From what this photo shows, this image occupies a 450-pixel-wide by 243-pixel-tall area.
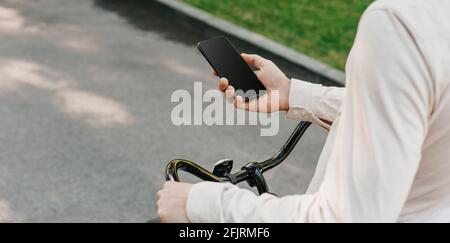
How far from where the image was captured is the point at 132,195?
13.0 feet

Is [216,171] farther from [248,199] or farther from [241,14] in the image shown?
[241,14]

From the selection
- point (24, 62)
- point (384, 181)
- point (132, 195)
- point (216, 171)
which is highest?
point (384, 181)

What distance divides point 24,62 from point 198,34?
5.66ft

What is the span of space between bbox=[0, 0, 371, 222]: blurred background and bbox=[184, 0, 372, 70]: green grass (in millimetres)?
10

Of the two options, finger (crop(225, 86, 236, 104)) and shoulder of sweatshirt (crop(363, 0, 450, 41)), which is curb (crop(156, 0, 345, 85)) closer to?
finger (crop(225, 86, 236, 104))

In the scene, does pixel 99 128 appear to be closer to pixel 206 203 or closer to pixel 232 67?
pixel 232 67

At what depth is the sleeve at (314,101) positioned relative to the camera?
1916mm

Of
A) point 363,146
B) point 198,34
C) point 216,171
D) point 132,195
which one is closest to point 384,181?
point 363,146

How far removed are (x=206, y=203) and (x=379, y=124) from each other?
1.38ft

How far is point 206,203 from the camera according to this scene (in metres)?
1.42

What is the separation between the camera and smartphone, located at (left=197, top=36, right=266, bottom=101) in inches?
76.0

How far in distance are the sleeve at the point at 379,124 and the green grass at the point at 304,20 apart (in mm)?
4530

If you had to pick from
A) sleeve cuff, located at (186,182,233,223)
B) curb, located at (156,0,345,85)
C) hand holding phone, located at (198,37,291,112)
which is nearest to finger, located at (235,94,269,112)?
hand holding phone, located at (198,37,291,112)

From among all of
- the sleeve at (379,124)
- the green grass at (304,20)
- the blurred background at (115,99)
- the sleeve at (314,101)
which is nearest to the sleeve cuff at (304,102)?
the sleeve at (314,101)
